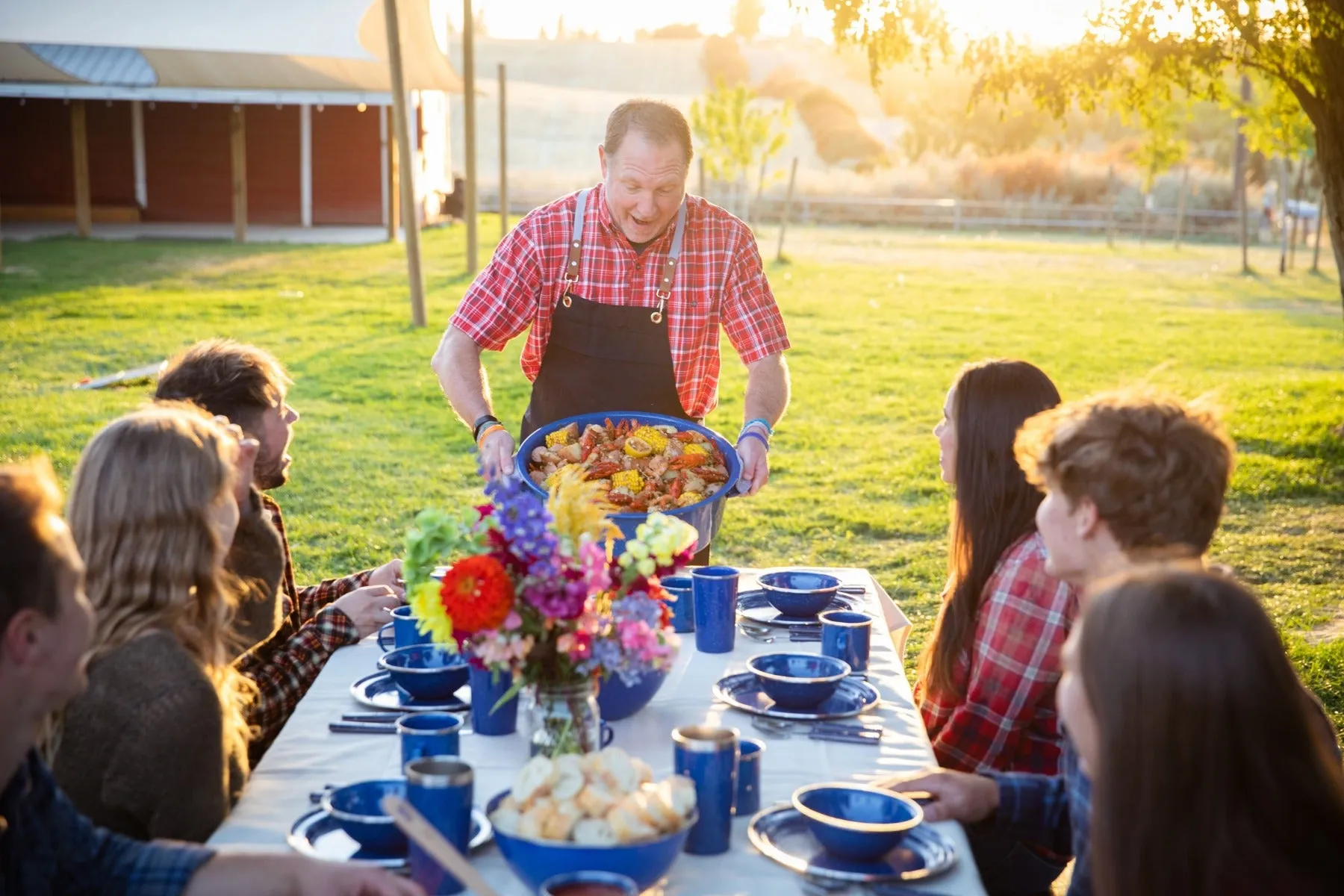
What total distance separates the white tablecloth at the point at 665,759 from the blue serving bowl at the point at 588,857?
0.08 meters

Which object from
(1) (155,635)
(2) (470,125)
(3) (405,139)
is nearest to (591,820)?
(1) (155,635)

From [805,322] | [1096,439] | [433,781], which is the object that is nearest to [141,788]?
[433,781]

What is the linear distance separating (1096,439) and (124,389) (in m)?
9.30

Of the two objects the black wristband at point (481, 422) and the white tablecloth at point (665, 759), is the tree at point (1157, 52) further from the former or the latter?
the white tablecloth at point (665, 759)

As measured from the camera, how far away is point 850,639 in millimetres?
2717

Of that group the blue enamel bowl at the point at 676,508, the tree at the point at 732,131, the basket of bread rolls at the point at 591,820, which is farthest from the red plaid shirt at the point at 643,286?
the tree at the point at 732,131

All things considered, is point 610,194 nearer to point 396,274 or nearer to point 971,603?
point 971,603

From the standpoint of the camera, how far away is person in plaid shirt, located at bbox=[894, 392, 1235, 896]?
2.20 metres

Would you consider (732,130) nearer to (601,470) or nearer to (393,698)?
(601,470)

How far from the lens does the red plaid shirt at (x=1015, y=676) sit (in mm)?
2619

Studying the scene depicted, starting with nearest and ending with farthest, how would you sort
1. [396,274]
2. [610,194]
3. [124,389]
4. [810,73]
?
[610,194] → [124,389] → [396,274] → [810,73]

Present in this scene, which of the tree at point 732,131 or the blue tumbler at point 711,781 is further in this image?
the tree at point 732,131

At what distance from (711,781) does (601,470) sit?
143 cm

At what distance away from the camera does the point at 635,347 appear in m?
3.97
